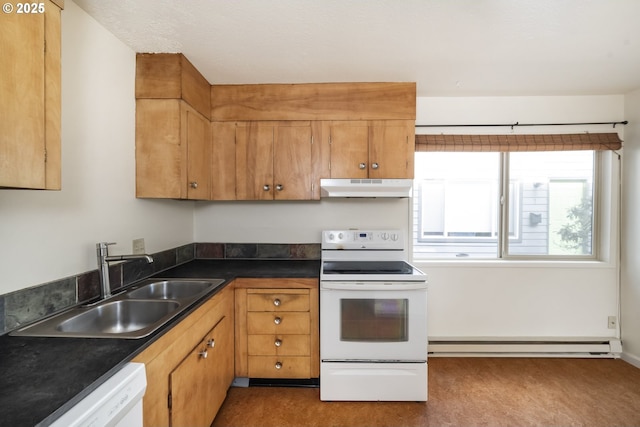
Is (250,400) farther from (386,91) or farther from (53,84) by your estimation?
(386,91)

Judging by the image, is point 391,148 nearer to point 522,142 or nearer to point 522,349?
point 522,142

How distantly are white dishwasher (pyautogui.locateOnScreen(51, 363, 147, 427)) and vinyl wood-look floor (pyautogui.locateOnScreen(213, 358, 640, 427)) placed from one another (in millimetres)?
1192


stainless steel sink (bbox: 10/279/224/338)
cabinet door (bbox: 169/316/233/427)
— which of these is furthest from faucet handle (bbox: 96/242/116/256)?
cabinet door (bbox: 169/316/233/427)

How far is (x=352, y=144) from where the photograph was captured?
7.82 ft

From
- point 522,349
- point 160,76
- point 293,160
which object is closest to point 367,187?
point 293,160

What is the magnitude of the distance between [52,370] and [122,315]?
2.19 feet

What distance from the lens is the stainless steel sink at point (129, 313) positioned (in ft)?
3.67

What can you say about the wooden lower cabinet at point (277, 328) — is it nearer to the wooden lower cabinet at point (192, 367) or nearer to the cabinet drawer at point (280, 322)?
the cabinet drawer at point (280, 322)

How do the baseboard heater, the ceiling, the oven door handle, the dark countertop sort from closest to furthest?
the dark countertop, the ceiling, the oven door handle, the baseboard heater

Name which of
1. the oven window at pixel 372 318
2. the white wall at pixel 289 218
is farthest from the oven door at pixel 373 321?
the white wall at pixel 289 218

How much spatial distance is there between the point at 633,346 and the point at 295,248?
3.08 m

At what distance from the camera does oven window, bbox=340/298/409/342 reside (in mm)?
1997

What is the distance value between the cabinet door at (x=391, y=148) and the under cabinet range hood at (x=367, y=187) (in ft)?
0.44

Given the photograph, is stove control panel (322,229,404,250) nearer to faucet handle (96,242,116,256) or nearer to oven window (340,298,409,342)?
oven window (340,298,409,342)
